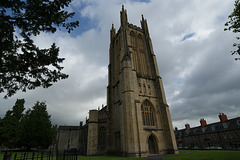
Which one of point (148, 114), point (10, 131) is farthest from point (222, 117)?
point (10, 131)

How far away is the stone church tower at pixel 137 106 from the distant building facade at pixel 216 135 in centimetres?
2581

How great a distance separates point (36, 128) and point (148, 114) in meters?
29.6

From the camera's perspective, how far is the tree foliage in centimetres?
3158

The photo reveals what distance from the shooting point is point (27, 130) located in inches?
1267

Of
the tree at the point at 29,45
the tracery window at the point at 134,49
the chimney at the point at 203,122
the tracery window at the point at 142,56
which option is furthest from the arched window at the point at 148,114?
the chimney at the point at 203,122

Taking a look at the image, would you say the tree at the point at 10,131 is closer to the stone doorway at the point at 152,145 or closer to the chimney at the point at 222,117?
the stone doorway at the point at 152,145

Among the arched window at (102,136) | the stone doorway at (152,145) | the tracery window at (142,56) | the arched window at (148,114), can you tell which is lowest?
the stone doorway at (152,145)

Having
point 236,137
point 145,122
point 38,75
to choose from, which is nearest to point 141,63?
point 145,122

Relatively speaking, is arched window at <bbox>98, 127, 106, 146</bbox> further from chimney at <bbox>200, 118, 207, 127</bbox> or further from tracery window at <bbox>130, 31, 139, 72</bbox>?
chimney at <bbox>200, 118, 207, 127</bbox>

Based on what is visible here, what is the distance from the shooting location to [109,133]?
77.0ft

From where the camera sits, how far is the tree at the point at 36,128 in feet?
104

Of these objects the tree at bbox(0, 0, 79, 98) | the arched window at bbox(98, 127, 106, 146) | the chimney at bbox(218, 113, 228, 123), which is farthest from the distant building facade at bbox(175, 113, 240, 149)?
the tree at bbox(0, 0, 79, 98)

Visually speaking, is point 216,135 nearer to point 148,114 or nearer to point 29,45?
point 148,114

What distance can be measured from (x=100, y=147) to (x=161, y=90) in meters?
16.2
